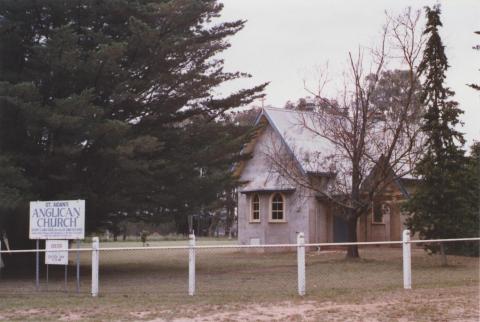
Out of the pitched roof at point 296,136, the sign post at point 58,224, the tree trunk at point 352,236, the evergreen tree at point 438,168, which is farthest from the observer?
the pitched roof at point 296,136

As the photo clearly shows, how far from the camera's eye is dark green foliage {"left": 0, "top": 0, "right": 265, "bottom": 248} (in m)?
20.6

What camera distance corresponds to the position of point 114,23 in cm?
2378

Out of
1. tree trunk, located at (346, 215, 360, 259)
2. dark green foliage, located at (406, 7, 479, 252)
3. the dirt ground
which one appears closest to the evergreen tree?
dark green foliage, located at (406, 7, 479, 252)

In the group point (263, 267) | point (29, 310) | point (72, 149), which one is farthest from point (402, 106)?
point (29, 310)

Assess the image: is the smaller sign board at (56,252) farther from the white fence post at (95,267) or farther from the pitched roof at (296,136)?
the pitched roof at (296,136)

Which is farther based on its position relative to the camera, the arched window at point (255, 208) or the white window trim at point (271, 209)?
the arched window at point (255, 208)

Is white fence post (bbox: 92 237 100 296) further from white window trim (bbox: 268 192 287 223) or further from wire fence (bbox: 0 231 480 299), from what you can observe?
white window trim (bbox: 268 192 287 223)

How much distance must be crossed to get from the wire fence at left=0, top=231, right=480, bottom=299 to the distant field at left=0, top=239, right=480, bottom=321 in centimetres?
3

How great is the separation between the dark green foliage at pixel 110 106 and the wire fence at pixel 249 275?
233cm

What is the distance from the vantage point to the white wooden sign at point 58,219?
1680cm

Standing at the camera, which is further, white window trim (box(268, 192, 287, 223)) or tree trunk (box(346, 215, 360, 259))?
white window trim (box(268, 192, 287, 223))

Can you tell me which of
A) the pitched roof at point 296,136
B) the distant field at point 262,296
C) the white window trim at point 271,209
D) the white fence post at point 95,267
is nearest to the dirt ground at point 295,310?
the distant field at point 262,296

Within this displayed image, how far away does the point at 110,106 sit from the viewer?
22.2 metres

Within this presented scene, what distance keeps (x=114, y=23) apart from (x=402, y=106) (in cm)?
1143
